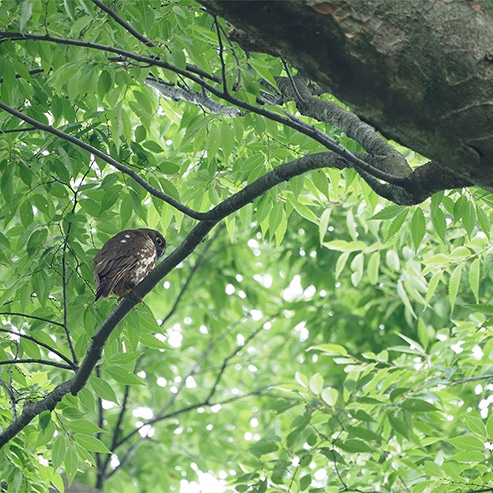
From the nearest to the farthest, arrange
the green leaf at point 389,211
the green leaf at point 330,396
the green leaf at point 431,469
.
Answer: the green leaf at point 389,211
the green leaf at point 431,469
the green leaf at point 330,396

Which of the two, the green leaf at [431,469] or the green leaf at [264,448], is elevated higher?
the green leaf at [431,469]

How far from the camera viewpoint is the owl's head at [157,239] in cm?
444

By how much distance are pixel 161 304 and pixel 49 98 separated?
494 cm

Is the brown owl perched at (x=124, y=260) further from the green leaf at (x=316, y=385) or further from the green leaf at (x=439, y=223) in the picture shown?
the green leaf at (x=439, y=223)

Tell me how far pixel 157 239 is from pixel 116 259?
804mm

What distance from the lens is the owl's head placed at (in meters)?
4.44

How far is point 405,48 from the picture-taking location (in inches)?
62.9

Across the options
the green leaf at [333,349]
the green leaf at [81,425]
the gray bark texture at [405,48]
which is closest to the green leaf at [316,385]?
the green leaf at [333,349]

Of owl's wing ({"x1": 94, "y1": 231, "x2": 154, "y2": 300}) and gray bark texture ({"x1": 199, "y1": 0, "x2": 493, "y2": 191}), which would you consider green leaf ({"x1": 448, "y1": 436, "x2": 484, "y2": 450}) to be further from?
gray bark texture ({"x1": 199, "y1": 0, "x2": 493, "y2": 191})

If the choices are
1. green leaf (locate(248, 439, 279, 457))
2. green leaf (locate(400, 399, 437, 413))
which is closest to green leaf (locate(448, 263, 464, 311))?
green leaf (locate(400, 399, 437, 413))

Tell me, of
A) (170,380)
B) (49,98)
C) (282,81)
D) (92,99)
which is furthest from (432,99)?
(170,380)

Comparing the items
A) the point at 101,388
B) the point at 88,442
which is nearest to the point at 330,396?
the point at 88,442

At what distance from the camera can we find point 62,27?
3.01 meters

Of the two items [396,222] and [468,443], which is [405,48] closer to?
[396,222]
